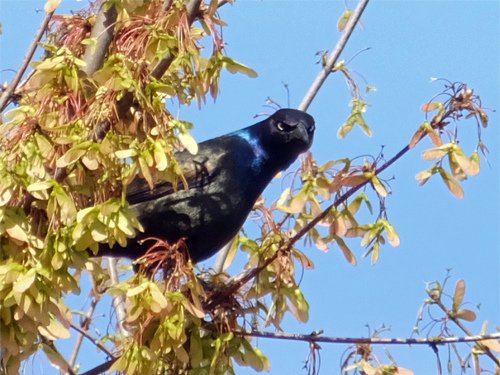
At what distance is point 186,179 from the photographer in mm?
3801

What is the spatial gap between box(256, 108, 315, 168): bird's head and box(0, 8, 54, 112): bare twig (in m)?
1.31

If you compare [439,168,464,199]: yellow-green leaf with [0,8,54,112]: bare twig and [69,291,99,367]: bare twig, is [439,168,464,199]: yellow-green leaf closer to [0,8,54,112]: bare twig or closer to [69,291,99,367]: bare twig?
[0,8,54,112]: bare twig

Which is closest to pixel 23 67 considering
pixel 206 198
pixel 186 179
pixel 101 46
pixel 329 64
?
pixel 101 46

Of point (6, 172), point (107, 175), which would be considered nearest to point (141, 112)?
point (107, 175)

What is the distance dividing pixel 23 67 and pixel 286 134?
1435 mm

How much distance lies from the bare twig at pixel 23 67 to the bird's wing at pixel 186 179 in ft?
2.30

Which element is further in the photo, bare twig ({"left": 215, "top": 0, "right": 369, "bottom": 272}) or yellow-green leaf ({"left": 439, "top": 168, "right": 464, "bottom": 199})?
bare twig ({"left": 215, "top": 0, "right": 369, "bottom": 272})

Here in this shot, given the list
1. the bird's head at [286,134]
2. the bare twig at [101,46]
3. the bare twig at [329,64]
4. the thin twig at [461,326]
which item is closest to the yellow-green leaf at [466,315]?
the thin twig at [461,326]

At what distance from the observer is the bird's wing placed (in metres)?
3.79

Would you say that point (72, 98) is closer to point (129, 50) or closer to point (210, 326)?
point (129, 50)

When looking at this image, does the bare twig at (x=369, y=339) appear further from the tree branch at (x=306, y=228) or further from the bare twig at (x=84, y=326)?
the bare twig at (x=84, y=326)

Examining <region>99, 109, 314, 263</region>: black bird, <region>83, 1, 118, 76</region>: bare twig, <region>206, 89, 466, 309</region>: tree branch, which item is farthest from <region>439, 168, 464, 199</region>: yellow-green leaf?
<region>99, 109, 314, 263</region>: black bird

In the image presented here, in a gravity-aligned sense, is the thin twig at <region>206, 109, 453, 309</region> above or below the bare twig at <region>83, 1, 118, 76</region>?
below

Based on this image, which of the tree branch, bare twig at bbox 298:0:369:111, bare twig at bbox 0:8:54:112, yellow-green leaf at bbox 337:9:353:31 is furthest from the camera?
yellow-green leaf at bbox 337:9:353:31
